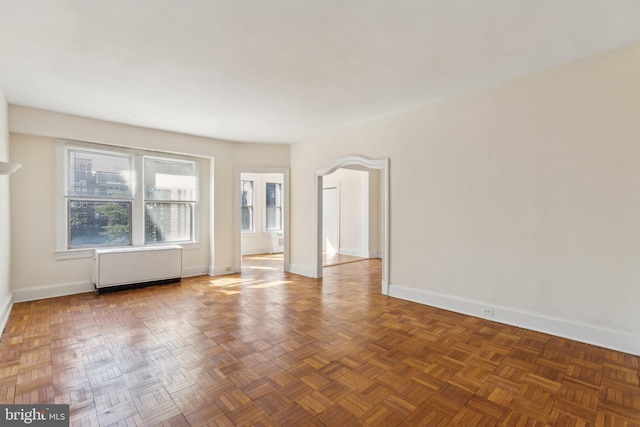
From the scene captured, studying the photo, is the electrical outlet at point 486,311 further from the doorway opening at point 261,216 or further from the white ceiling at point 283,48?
the doorway opening at point 261,216

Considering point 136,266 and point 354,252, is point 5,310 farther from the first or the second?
point 354,252

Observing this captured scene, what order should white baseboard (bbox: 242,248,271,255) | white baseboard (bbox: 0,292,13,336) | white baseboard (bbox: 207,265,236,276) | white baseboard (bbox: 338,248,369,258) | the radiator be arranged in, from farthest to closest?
1. white baseboard (bbox: 242,248,271,255)
2. white baseboard (bbox: 338,248,369,258)
3. white baseboard (bbox: 207,265,236,276)
4. the radiator
5. white baseboard (bbox: 0,292,13,336)

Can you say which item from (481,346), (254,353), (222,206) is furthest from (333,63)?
(222,206)

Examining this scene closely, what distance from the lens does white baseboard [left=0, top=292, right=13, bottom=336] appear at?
10.6ft

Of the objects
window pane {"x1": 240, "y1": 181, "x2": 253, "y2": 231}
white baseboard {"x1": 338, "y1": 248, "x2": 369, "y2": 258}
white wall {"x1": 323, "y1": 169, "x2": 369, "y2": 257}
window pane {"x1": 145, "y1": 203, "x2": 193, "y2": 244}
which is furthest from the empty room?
window pane {"x1": 240, "y1": 181, "x2": 253, "y2": 231}

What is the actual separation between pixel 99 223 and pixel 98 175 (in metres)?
Answer: 0.77

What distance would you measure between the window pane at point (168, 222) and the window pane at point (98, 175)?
0.53 m

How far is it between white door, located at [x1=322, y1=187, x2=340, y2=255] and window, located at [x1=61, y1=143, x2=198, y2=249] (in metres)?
4.24

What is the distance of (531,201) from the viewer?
318cm

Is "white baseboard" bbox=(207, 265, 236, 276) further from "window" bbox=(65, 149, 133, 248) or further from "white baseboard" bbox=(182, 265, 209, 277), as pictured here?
"window" bbox=(65, 149, 133, 248)

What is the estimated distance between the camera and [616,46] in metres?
2.64

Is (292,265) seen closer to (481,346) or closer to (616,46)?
(481,346)

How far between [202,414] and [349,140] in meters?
4.20

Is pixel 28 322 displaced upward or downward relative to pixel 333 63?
downward
